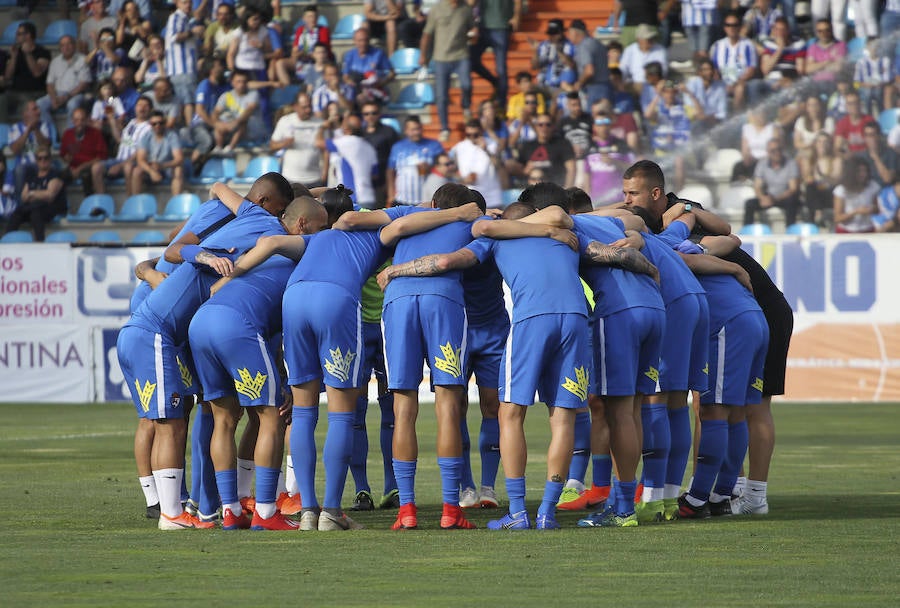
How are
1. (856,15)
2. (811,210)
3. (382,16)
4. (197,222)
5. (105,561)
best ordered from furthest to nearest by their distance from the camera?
(382,16) < (856,15) < (811,210) < (197,222) < (105,561)

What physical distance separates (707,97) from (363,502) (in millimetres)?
13474

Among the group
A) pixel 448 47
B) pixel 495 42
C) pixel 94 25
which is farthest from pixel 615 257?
pixel 94 25

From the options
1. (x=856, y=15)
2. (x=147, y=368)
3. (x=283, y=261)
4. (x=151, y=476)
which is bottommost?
(x=151, y=476)

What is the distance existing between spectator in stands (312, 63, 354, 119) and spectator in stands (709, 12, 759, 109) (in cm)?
582

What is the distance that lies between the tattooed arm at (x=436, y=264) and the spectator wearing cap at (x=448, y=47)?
51.2ft

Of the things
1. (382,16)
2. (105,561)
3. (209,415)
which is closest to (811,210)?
(382,16)

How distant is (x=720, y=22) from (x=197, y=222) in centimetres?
1563

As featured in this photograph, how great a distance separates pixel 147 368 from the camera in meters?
9.34

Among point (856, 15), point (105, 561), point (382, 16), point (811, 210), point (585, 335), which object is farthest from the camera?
point (382, 16)

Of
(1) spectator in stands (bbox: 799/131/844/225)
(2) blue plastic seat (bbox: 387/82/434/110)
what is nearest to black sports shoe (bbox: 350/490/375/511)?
(1) spectator in stands (bbox: 799/131/844/225)

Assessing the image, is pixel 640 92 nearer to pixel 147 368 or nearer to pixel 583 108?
pixel 583 108

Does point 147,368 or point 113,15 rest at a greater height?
point 113,15

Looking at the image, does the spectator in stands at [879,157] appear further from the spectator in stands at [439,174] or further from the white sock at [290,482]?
the white sock at [290,482]

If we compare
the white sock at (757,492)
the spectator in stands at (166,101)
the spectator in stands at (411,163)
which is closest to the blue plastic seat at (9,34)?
the spectator in stands at (166,101)
